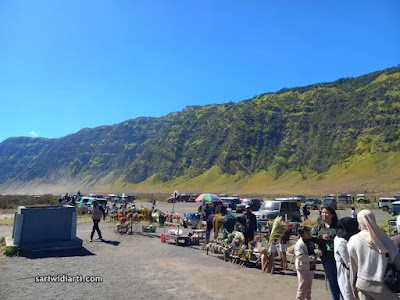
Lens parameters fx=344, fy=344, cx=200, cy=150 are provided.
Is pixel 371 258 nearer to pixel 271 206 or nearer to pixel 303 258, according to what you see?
pixel 303 258

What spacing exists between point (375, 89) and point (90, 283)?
12389 cm

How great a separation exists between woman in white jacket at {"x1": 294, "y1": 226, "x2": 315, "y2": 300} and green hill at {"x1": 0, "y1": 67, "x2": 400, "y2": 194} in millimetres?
74001

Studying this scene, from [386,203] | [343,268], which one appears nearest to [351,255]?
[343,268]

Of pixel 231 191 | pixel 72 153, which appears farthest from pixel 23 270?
pixel 72 153

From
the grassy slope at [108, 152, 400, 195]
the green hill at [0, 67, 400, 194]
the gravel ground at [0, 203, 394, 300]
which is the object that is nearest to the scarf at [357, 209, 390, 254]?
the gravel ground at [0, 203, 394, 300]

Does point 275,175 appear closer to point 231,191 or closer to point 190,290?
point 231,191

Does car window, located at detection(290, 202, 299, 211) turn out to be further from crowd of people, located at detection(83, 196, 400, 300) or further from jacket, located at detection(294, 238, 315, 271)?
jacket, located at detection(294, 238, 315, 271)

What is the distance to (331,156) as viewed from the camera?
10312 cm

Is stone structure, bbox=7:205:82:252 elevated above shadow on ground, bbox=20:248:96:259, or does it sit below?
above

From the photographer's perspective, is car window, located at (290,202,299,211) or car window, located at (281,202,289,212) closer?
car window, located at (281,202,289,212)

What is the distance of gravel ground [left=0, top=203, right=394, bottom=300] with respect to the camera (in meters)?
7.93

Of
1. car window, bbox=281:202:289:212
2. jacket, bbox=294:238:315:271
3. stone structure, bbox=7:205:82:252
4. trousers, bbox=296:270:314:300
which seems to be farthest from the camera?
car window, bbox=281:202:289:212

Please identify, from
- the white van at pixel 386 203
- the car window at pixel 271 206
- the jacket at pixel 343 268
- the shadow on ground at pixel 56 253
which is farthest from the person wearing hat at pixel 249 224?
the white van at pixel 386 203

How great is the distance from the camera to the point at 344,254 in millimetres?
5203
